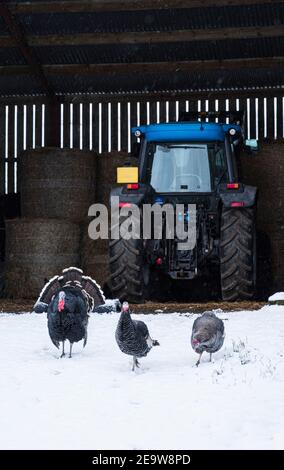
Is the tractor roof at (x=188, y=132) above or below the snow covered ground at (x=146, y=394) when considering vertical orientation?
above

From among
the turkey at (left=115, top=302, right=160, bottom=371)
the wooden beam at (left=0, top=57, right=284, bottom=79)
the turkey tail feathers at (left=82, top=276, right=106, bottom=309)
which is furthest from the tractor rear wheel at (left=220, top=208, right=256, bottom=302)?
the wooden beam at (left=0, top=57, right=284, bottom=79)

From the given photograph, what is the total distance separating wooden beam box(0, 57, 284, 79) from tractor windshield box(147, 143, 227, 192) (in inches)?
191

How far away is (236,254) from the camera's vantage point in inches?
438

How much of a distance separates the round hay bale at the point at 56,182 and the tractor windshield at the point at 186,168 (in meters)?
3.42

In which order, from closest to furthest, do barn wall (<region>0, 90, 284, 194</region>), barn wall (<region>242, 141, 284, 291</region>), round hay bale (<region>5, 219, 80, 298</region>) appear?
1. round hay bale (<region>5, 219, 80, 298</region>)
2. barn wall (<region>242, 141, 284, 291</region>)
3. barn wall (<region>0, 90, 284, 194</region>)

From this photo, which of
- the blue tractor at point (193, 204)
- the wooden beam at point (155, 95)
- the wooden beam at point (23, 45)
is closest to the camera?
the blue tractor at point (193, 204)

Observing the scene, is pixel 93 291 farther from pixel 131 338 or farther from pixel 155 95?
pixel 155 95

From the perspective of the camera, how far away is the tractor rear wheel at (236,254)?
11.1 m

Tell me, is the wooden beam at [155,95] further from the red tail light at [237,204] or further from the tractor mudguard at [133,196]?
the red tail light at [237,204]

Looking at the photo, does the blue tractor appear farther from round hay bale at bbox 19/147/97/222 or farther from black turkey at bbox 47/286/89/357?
black turkey at bbox 47/286/89/357

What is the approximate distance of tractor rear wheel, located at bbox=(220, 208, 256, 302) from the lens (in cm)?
1112

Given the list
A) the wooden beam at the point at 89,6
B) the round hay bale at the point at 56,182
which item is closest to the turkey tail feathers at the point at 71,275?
the round hay bale at the point at 56,182
